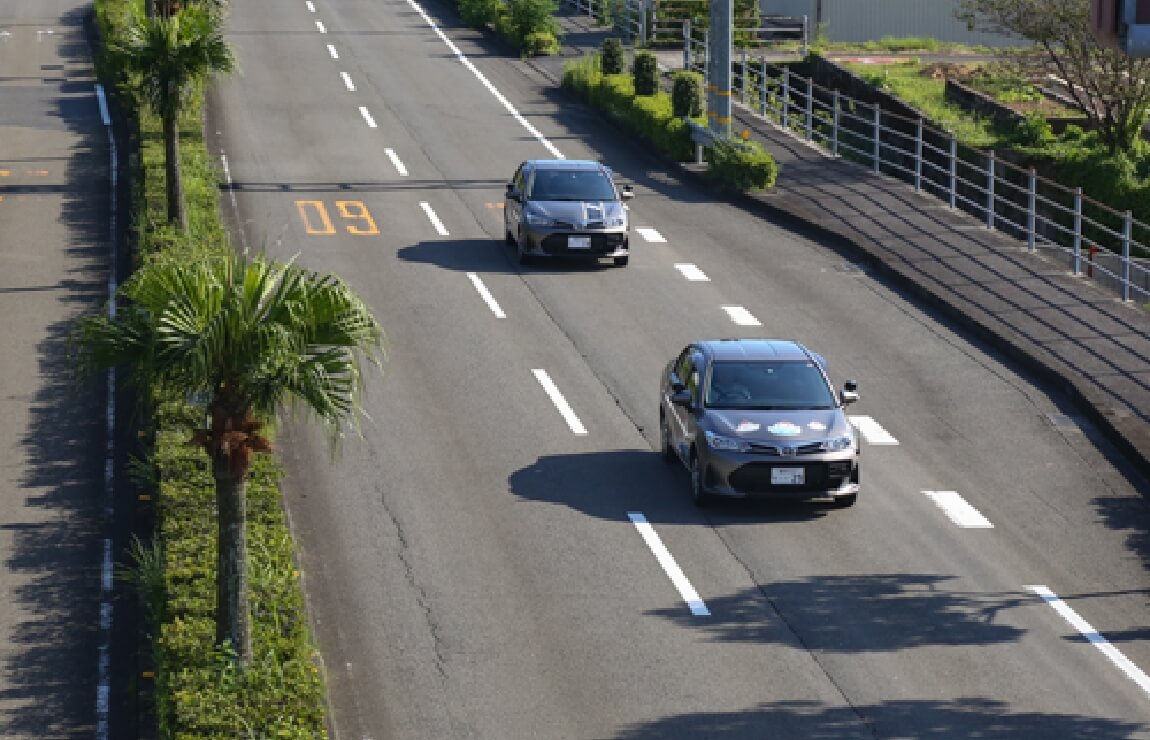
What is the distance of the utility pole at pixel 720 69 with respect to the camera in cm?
3894

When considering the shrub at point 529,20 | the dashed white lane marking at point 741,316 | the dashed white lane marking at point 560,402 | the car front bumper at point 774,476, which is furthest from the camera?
the shrub at point 529,20

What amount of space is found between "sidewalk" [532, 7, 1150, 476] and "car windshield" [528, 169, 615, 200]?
4188 mm

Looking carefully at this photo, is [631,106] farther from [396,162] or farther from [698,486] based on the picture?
[698,486]

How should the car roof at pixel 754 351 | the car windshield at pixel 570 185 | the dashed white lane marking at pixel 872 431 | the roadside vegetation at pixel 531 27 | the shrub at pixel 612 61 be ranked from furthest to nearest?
the roadside vegetation at pixel 531 27 < the shrub at pixel 612 61 < the car windshield at pixel 570 185 < the dashed white lane marking at pixel 872 431 < the car roof at pixel 754 351

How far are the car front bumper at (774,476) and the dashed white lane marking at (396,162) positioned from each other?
21.5 metres

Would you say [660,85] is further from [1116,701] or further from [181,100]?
[1116,701]

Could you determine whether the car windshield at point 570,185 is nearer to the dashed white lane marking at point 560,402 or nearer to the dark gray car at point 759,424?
the dashed white lane marking at point 560,402

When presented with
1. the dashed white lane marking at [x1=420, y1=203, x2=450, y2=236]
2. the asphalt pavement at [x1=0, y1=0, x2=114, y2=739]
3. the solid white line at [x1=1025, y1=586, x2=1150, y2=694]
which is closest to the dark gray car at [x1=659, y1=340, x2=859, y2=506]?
the solid white line at [x1=1025, y1=586, x2=1150, y2=694]

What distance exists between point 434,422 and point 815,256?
1125 cm

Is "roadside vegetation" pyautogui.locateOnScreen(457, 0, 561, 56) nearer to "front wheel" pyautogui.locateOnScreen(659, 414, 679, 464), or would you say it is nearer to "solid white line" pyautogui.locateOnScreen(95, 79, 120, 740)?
"solid white line" pyautogui.locateOnScreen(95, 79, 120, 740)

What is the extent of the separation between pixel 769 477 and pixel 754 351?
217 cm

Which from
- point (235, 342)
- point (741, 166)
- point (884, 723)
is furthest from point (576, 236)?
point (235, 342)

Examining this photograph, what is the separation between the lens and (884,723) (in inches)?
606

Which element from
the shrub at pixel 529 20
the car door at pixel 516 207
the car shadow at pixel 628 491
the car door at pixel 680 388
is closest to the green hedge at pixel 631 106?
the shrub at pixel 529 20
